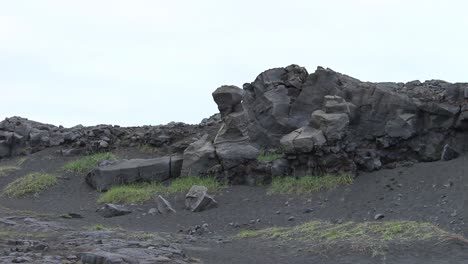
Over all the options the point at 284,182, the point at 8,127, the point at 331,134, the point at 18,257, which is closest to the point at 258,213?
the point at 284,182

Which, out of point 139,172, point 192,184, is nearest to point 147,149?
point 139,172

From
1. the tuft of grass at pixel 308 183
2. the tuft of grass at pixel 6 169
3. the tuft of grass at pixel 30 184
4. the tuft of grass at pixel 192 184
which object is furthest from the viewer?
the tuft of grass at pixel 6 169

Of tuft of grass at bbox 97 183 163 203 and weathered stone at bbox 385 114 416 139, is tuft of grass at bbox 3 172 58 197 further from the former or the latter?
weathered stone at bbox 385 114 416 139

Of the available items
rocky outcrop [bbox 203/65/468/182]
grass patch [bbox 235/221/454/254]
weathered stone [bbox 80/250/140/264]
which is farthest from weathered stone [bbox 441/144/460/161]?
weathered stone [bbox 80/250/140/264]

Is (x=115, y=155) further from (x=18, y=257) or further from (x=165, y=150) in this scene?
(x=18, y=257)

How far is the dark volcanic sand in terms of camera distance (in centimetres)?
1144

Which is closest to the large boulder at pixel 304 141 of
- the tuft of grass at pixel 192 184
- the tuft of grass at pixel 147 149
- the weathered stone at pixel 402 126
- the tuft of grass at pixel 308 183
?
the tuft of grass at pixel 308 183

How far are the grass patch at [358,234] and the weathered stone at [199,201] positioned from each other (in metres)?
3.93

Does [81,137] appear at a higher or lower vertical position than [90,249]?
higher

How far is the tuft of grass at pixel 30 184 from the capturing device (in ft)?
76.7

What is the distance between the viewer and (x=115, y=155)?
26.8 m

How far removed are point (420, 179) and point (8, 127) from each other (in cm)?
2302

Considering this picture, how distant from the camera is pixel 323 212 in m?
16.5

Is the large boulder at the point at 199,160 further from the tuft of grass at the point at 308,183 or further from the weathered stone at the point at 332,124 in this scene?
the weathered stone at the point at 332,124
